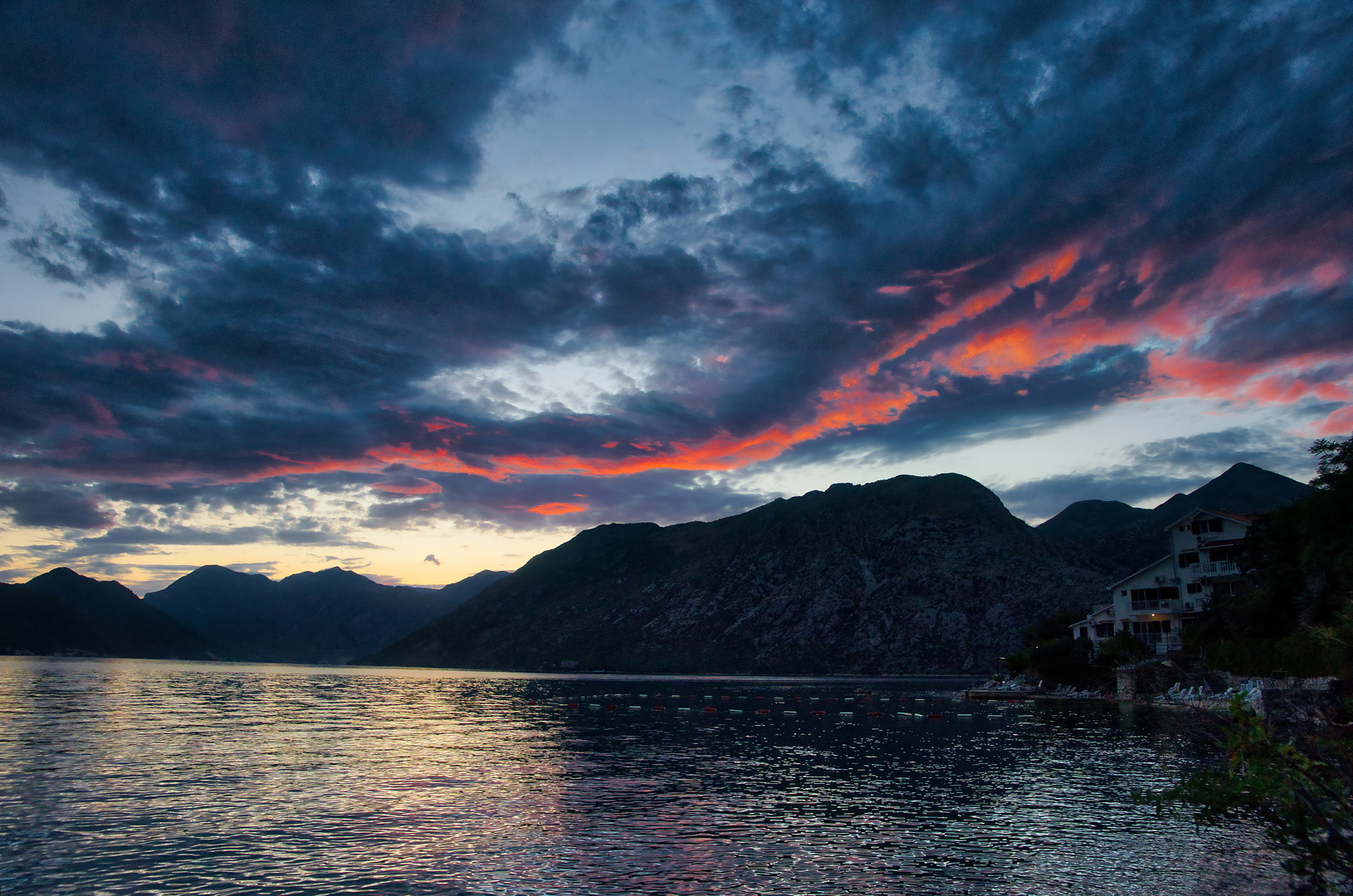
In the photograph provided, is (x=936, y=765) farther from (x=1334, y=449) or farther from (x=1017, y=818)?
(x=1334, y=449)

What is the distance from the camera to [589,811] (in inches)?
1276

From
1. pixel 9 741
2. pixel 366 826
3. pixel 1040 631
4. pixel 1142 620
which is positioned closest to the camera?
pixel 366 826

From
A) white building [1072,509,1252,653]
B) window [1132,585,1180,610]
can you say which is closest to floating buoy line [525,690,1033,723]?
white building [1072,509,1252,653]

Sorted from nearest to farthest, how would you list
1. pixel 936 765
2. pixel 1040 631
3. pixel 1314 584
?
pixel 936 765, pixel 1314 584, pixel 1040 631

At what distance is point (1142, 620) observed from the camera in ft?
366

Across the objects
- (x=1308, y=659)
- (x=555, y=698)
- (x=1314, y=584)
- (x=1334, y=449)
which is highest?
(x=1334, y=449)

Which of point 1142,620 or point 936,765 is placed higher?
point 1142,620

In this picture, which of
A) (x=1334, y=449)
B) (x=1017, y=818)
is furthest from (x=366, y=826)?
(x=1334, y=449)

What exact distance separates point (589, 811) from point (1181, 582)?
103884 mm

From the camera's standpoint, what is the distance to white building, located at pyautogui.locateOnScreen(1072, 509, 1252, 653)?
330 ft

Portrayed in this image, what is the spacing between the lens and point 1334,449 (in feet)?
242

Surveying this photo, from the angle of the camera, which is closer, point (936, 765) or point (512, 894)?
point (512, 894)

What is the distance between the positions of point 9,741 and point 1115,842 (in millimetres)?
66124

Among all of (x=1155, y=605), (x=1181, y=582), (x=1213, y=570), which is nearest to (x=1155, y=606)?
(x=1155, y=605)
